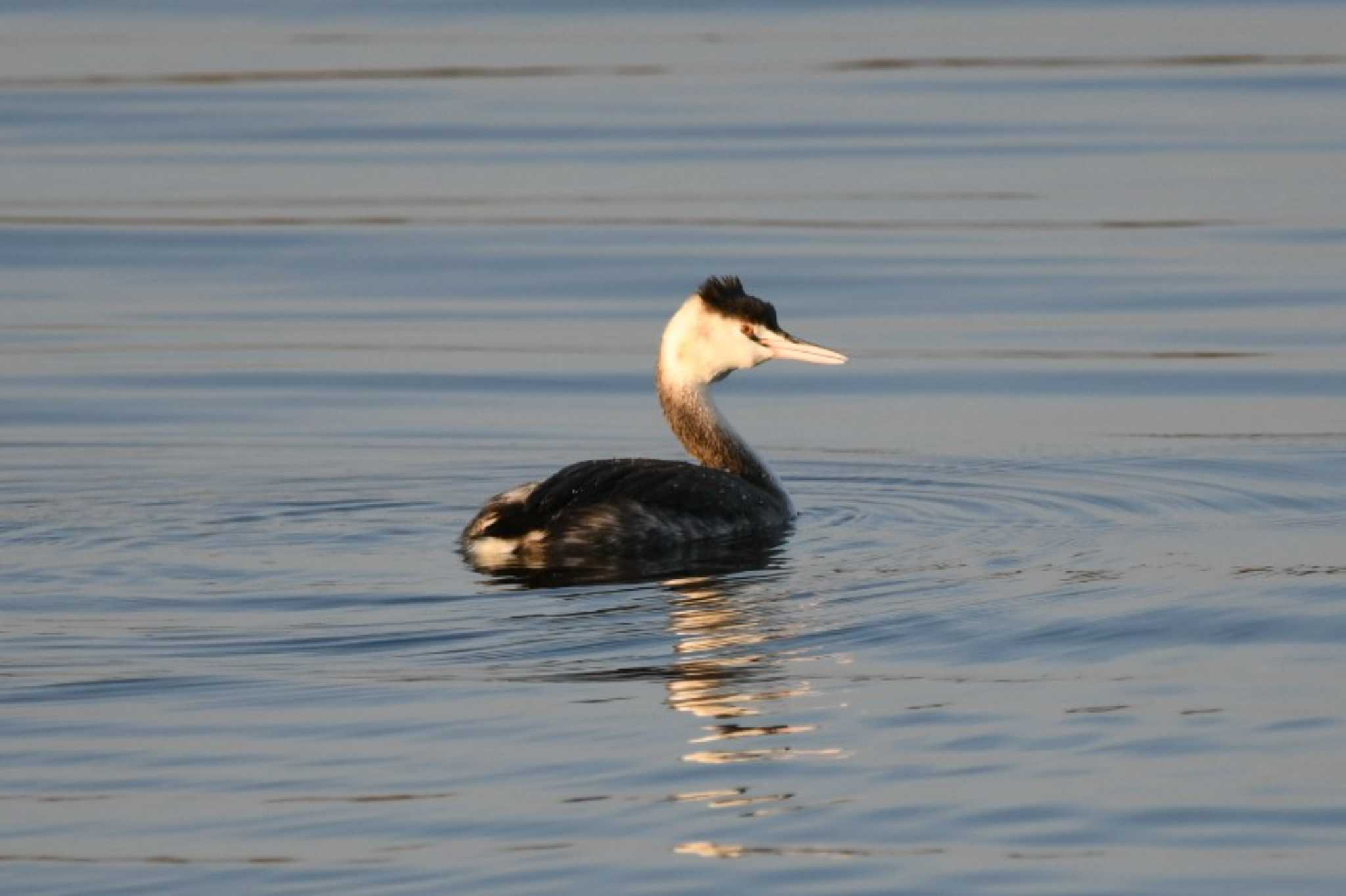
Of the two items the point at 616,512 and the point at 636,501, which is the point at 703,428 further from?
the point at 616,512

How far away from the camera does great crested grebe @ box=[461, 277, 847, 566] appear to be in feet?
33.8

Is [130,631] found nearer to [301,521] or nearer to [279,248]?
[301,521]

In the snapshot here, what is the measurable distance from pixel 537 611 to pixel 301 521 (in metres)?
2.10

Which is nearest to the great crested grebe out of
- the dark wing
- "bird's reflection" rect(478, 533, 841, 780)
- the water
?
the dark wing

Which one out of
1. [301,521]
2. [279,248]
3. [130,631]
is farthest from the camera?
[279,248]

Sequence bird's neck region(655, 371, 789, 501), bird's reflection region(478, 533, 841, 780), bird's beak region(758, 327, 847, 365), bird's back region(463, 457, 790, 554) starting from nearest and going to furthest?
bird's reflection region(478, 533, 841, 780)
bird's back region(463, 457, 790, 554)
bird's neck region(655, 371, 789, 501)
bird's beak region(758, 327, 847, 365)

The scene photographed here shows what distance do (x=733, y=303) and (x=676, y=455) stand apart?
4.49 feet

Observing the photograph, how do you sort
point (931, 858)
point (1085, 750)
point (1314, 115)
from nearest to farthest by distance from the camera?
point (931, 858) → point (1085, 750) → point (1314, 115)

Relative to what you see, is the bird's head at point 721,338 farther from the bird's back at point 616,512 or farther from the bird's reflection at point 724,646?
the bird's reflection at point 724,646

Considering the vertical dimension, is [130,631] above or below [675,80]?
below

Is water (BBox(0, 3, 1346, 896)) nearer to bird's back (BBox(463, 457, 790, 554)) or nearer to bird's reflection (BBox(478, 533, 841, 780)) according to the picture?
bird's reflection (BBox(478, 533, 841, 780))

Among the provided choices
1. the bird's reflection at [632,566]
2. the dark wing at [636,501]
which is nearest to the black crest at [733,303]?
the dark wing at [636,501]

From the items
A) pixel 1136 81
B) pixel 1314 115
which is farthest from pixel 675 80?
pixel 1314 115

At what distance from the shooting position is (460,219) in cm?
1911
